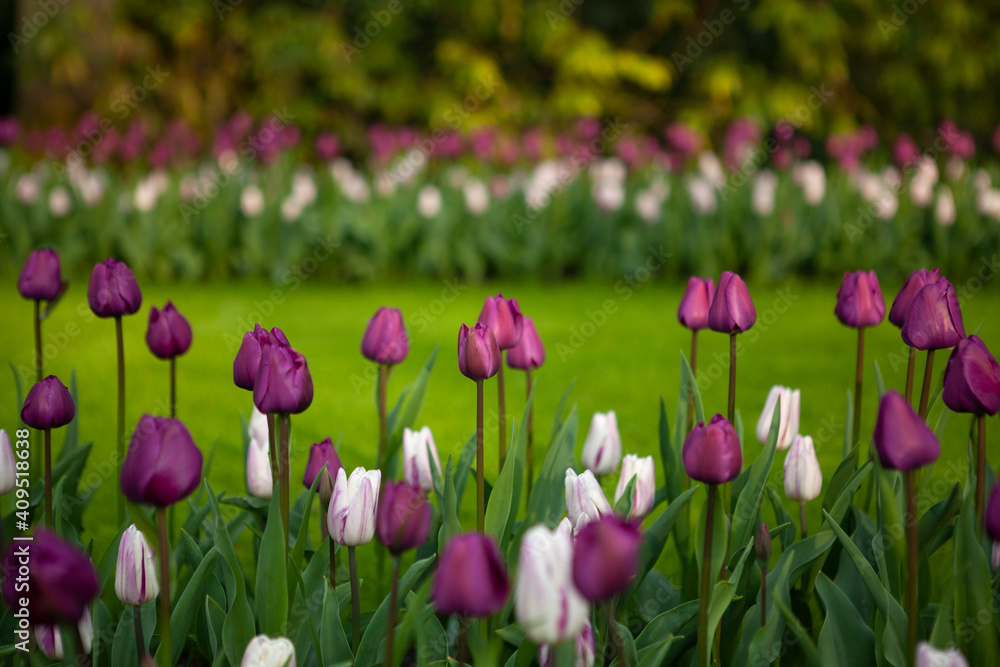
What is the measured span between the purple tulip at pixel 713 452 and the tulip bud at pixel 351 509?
1.68ft

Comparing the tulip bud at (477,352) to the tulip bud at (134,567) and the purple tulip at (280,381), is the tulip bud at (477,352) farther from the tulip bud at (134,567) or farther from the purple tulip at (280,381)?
the tulip bud at (134,567)

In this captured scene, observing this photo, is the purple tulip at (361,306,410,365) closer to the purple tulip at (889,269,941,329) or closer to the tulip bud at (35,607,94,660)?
the tulip bud at (35,607,94,660)

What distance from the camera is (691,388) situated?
1732 mm

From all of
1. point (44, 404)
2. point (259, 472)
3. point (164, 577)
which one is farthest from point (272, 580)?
point (44, 404)

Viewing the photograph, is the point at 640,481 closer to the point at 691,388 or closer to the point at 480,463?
the point at 691,388

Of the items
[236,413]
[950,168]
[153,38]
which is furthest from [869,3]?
[236,413]

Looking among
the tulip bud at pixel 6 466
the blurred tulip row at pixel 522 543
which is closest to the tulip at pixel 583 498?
the blurred tulip row at pixel 522 543

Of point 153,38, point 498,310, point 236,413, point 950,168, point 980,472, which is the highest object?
point 153,38

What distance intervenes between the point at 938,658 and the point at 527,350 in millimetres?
929

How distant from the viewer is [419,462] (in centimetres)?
183

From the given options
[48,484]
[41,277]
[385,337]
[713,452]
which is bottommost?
[48,484]

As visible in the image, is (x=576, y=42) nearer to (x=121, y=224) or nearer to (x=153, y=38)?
(x=153, y=38)

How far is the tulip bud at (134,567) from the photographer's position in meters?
1.36

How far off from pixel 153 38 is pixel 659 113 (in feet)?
19.2
